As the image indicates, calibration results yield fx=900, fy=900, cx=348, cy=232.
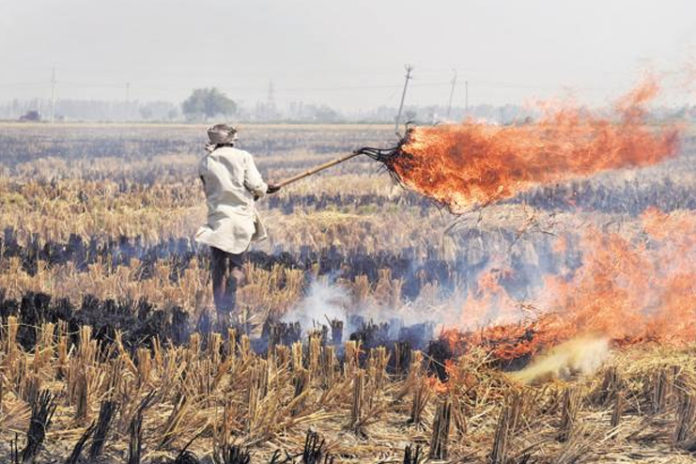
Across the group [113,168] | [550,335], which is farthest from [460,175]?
[113,168]

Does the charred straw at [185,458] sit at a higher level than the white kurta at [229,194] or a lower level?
lower

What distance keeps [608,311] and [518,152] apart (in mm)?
1493

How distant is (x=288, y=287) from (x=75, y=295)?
197 cm

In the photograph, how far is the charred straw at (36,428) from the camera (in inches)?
169

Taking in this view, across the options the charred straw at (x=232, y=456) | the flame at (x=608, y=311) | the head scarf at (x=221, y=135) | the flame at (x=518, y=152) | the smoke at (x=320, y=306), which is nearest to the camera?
the charred straw at (x=232, y=456)

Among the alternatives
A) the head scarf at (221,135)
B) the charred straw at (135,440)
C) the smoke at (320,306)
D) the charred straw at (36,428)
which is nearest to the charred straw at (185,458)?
the charred straw at (135,440)

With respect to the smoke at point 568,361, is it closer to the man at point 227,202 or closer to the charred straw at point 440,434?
the charred straw at point 440,434

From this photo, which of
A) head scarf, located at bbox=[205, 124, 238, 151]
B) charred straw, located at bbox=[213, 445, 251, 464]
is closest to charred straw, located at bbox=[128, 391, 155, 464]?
charred straw, located at bbox=[213, 445, 251, 464]

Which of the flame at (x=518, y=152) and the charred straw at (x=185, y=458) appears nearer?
the charred straw at (x=185, y=458)

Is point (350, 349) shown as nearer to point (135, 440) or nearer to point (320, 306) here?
point (135, 440)

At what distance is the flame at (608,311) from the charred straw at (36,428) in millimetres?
2818

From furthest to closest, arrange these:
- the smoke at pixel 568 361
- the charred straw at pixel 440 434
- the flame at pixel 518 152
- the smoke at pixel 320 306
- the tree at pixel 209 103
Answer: the tree at pixel 209 103
the smoke at pixel 320 306
the flame at pixel 518 152
the smoke at pixel 568 361
the charred straw at pixel 440 434

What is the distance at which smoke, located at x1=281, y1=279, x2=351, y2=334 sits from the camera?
25.6 ft

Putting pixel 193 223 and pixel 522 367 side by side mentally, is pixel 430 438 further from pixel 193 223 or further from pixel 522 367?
pixel 193 223
